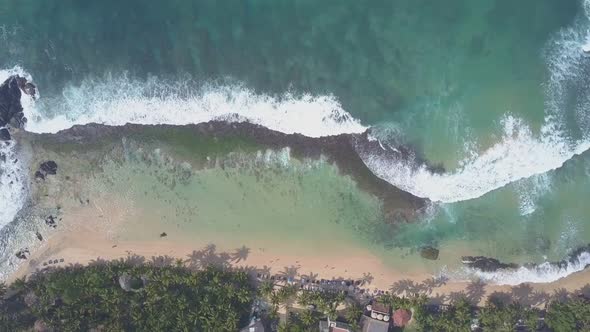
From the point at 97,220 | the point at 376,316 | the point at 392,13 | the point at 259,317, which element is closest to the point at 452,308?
the point at 376,316

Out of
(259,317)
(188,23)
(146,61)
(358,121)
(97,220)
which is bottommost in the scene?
(259,317)

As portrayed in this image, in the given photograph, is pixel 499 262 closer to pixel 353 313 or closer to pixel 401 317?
pixel 401 317

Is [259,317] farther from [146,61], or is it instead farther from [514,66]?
[514,66]

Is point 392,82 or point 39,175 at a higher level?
point 392,82

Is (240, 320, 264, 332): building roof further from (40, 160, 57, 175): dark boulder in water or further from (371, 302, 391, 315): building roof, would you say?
(40, 160, 57, 175): dark boulder in water

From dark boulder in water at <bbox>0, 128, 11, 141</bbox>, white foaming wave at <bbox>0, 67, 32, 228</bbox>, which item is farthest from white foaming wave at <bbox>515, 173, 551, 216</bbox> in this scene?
dark boulder in water at <bbox>0, 128, 11, 141</bbox>

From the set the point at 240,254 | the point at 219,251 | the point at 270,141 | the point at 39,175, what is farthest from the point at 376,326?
the point at 39,175
